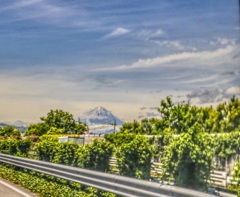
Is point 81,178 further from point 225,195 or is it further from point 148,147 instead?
point 225,195

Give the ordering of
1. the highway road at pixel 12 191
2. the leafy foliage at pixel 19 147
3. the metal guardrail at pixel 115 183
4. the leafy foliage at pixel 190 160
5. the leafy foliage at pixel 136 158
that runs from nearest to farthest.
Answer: the metal guardrail at pixel 115 183 < the leafy foliage at pixel 190 160 < the leafy foliage at pixel 136 158 < the highway road at pixel 12 191 < the leafy foliage at pixel 19 147

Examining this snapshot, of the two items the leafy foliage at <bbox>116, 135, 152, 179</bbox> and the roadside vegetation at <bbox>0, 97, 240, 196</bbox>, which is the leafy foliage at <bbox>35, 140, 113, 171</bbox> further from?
the leafy foliage at <bbox>116, 135, 152, 179</bbox>

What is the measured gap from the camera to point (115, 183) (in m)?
9.75

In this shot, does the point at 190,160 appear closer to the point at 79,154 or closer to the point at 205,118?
the point at 205,118

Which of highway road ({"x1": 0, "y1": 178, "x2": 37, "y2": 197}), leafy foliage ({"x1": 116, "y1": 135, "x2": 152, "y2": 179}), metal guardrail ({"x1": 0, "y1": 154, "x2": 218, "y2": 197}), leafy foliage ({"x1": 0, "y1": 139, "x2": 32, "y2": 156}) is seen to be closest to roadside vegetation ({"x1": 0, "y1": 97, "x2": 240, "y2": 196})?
leafy foliage ({"x1": 116, "y1": 135, "x2": 152, "y2": 179})

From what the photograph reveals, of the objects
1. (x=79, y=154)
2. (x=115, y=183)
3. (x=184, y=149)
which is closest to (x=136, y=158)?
(x=115, y=183)

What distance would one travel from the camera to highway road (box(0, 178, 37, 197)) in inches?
502

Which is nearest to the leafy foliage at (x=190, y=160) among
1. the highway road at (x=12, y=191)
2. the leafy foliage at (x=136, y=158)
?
the leafy foliage at (x=136, y=158)

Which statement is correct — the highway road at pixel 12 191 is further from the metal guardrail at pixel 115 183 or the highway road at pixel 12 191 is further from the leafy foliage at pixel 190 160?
the leafy foliage at pixel 190 160

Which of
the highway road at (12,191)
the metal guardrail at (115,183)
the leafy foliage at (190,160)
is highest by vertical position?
the leafy foliage at (190,160)

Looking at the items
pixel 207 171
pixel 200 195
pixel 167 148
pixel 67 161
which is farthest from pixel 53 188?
pixel 200 195

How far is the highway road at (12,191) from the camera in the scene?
1276 cm

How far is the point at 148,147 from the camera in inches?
416

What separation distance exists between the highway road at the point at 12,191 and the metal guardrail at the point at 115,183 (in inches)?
29.8
